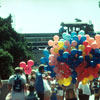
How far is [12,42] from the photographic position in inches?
1745

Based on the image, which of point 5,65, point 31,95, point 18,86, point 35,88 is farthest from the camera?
point 5,65

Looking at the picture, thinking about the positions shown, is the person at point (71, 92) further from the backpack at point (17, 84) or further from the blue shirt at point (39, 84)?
the backpack at point (17, 84)

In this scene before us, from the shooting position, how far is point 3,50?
40750mm

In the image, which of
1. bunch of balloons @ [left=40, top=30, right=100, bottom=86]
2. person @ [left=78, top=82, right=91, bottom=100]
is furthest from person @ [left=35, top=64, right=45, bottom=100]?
person @ [left=78, top=82, right=91, bottom=100]

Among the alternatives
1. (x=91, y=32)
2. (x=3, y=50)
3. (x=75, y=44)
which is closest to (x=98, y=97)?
(x=75, y=44)

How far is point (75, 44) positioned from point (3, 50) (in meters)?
31.4

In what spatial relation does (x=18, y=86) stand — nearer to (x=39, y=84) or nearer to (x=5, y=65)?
(x=39, y=84)

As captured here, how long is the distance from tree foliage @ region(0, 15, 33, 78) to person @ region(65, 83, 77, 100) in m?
30.6

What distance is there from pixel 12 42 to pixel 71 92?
34389mm

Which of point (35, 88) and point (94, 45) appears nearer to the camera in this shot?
point (94, 45)

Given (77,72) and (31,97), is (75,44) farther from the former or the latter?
(31,97)

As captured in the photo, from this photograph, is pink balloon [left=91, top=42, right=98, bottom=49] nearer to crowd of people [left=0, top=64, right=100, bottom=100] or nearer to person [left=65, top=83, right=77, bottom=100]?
crowd of people [left=0, top=64, right=100, bottom=100]

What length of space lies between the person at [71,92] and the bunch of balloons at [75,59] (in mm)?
356

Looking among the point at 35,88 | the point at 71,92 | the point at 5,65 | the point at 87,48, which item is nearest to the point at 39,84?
the point at 35,88
